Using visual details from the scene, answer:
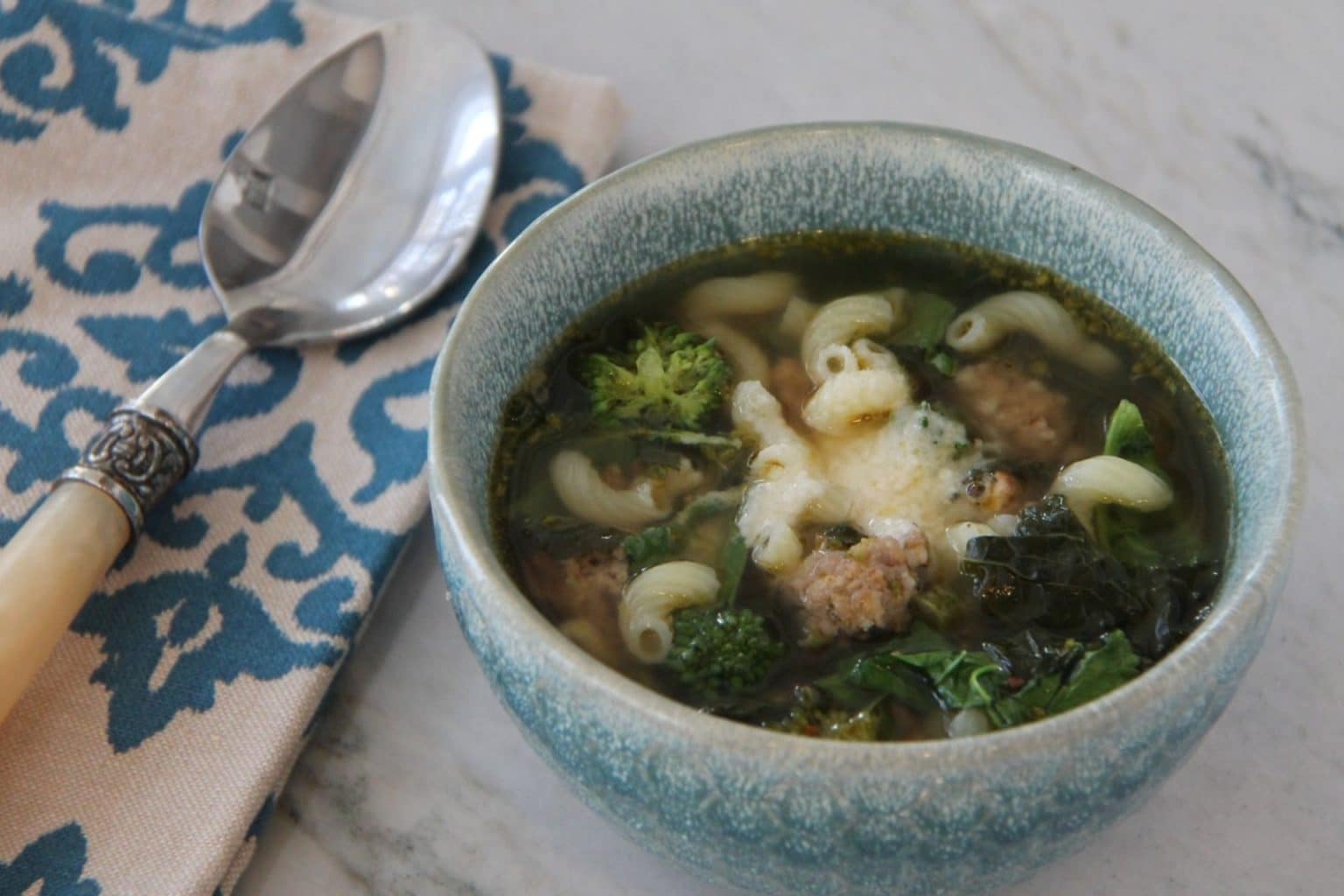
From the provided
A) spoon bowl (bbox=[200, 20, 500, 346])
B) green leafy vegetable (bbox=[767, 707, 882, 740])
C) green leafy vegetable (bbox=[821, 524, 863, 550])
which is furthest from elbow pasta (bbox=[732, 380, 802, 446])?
spoon bowl (bbox=[200, 20, 500, 346])

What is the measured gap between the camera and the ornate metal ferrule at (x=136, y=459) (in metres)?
1.57

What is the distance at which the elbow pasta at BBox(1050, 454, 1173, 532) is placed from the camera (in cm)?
138

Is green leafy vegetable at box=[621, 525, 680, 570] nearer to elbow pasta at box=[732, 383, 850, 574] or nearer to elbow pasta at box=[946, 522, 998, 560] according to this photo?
elbow pasta at box=[732, 383, 850, 574]

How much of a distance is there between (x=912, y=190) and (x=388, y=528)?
2.32ft

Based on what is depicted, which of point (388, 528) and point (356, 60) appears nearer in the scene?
point (388, 528)

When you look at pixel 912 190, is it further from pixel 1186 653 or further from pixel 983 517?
pixel 1186 653

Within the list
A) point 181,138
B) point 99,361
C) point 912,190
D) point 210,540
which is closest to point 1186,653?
point 912,190

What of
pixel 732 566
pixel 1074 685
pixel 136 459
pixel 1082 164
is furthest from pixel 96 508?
pixel 1082 164

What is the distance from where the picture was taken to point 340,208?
197 centimetres

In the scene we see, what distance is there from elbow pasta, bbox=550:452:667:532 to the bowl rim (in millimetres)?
182

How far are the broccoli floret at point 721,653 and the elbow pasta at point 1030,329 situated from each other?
17.8 inches

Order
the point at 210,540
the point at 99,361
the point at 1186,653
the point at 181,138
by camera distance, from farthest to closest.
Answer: the point at 181,138
the point at 99,361
the point at 210,540
the point at 1186,653

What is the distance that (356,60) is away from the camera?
206 centimetres

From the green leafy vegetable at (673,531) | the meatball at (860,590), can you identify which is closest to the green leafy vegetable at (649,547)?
the green leafy vegetable at (673,531)
